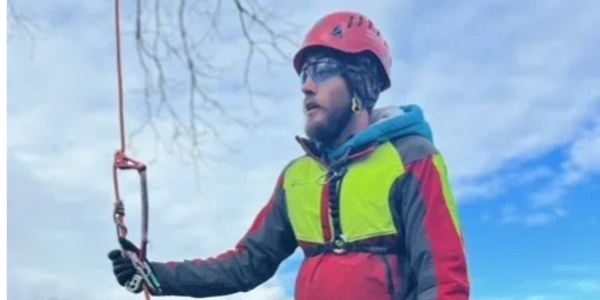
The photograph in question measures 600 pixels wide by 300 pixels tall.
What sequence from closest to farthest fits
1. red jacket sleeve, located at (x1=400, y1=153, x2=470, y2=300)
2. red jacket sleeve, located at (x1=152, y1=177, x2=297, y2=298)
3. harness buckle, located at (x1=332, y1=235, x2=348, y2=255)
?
1. red jacket sleeve, located at (x1=400, y1=153, x2=470, y2=300)
2. harness buckle, located at (x1=332, y1=235, x2=348, y2=255)
3. red jacket sleeve, located at (x1=152, y1=177, x2=297, y2=298)

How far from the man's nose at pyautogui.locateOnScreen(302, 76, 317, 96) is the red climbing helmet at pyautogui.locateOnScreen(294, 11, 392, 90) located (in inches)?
2.3

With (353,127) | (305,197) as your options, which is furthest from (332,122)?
(305,197)

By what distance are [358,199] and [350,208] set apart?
3 centimetres

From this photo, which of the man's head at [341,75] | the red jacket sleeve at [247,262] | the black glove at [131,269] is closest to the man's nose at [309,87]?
the man's head at [341,75]

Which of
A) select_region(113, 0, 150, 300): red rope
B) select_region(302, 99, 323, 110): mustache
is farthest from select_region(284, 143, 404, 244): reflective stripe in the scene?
select_region(113, 0, 150, 300): red rope

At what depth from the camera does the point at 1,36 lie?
265 centimetres

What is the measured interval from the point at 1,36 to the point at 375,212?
36.6 inches

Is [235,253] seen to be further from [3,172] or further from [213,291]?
[3,172]

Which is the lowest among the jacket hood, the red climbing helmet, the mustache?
the jacket hood

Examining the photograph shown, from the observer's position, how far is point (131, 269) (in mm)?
2543

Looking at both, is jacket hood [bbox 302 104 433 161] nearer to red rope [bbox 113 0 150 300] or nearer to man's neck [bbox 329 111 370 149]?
man's neck [bbox 329 111 370 149]

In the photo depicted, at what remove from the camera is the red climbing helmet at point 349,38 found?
2545 mm

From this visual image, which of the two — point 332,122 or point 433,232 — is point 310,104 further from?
point 433,232

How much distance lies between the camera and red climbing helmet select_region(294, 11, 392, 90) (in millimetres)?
2545
